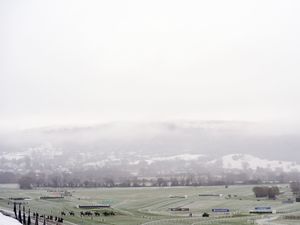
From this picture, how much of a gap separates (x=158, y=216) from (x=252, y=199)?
28.4 metres

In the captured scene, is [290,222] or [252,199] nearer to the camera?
[290,222]

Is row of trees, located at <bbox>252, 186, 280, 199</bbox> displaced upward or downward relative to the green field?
upward

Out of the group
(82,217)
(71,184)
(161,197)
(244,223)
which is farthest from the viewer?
(71,184)

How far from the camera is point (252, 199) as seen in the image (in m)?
93.8

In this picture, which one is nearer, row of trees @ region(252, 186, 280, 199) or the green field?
the green field

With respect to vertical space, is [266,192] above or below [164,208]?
above

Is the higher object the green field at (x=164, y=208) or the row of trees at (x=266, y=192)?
the row of trees at (x=266, y=192)

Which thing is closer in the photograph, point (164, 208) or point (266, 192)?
point (164, 208)

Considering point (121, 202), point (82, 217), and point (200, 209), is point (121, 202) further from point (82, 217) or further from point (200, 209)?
point (82, 217)

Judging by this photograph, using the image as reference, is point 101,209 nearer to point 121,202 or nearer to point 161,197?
point 121,202

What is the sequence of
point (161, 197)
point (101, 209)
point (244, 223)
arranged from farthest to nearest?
1. point (161, 197)
2. point (101, 209)
3. point (244, 223)

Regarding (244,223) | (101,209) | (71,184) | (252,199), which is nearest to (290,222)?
(244,223)

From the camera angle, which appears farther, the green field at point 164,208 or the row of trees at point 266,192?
the row of trees at point 266,192

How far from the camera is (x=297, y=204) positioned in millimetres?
82375
